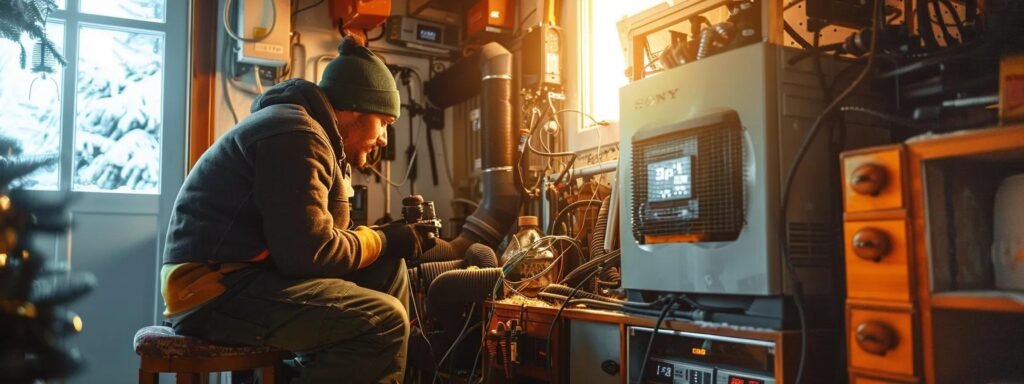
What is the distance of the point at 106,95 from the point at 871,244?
323 cm

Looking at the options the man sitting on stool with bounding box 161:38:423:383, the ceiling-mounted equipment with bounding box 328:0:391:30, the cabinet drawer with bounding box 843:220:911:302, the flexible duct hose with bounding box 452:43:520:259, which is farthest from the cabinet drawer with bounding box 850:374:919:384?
the ceiling-mounted equipment with bounding box 328:0:391:30

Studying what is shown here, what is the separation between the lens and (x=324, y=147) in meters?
→ 1.92

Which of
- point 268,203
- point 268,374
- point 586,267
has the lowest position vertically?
point 268,374

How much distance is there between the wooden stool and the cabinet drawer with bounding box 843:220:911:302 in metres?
1.36

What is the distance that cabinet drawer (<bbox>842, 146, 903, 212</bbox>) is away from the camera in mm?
1195

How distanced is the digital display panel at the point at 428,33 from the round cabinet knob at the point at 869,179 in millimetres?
2940

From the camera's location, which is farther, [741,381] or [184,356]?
[184,356]

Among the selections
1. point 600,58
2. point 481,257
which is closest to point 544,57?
point 600,58

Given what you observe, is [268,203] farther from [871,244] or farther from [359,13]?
[359,13]

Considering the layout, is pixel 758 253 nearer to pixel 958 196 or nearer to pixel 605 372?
pixel 958 196

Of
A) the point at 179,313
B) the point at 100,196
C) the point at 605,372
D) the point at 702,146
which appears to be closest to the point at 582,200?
the point at 605,372

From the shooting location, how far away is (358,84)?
7.29 feet

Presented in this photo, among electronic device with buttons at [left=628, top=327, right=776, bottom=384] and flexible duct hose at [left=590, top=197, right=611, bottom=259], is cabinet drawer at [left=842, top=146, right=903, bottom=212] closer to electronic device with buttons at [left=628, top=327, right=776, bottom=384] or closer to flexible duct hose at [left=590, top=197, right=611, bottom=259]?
electronic device with buttons at [left=628, top=327, right=776, bottom=384]

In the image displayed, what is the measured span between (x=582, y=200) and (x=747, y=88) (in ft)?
4.38
